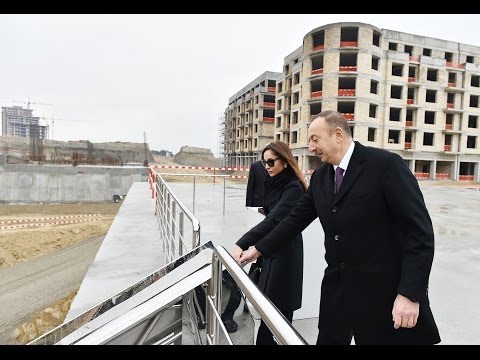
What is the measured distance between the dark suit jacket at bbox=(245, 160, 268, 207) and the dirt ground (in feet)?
18.5

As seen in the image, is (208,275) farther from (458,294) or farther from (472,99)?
(472,99)

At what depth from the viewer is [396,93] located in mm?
33688

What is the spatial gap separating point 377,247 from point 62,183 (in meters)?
28.1

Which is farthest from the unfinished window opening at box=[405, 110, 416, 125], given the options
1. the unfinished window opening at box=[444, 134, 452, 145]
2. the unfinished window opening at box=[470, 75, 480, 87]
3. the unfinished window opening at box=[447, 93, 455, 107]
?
the unfinished window opening at box=[470, 75, 480, 87]

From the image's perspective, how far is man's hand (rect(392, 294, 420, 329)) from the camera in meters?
1.45

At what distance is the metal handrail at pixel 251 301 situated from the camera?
0.89 m

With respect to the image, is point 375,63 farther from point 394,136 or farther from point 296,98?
point 296,98

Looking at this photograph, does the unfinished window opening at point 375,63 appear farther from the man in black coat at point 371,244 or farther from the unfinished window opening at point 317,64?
the man in black coat at point 371,244

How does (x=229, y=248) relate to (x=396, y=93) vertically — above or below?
below

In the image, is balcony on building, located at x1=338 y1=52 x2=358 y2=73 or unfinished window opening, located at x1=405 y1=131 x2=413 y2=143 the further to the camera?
unfinished window opening, located at x1=405 y1=131 x2=413 y2=143

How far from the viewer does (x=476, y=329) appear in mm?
3029

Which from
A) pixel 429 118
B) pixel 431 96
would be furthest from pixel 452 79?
pixel 429 118

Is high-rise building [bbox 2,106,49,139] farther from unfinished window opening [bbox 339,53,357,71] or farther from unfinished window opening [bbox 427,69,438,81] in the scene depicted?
unfinished window opening [bbox 427,69,438,81]

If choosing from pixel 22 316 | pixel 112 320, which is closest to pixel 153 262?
pixel 112 320
